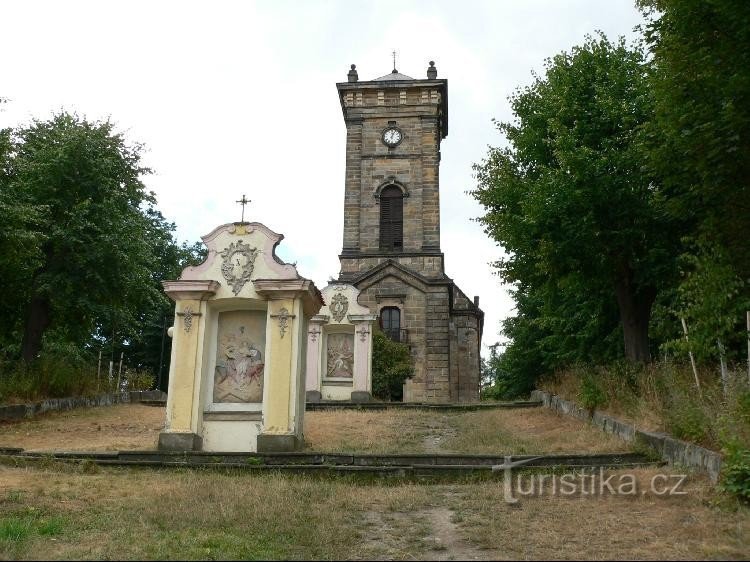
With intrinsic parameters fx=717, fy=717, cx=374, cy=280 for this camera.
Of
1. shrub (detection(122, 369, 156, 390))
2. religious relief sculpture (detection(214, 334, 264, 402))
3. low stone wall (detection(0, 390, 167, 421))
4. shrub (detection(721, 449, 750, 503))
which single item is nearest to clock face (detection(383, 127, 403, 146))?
shrub (detection(122, 369, 156, 390))

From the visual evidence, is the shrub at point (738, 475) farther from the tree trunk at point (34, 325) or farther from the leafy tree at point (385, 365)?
the leafy tree at point (385, 365)

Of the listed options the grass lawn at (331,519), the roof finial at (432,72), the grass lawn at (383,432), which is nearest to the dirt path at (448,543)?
the grass lawn at (331,519)

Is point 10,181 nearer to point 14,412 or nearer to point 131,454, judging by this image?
point 14,412

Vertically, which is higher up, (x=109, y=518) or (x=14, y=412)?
(x=14, y=412)

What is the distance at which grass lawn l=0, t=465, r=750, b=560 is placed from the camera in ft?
20.0

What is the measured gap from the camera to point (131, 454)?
1152 cm

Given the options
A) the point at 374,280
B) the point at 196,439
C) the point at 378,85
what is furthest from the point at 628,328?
the point at 378,85

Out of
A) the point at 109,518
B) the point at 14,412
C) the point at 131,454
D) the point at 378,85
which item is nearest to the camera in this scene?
the point at 109,518

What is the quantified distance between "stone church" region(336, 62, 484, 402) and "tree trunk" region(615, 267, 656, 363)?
18199 mm

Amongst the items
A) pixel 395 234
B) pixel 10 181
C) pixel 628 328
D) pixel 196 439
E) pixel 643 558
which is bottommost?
pixel 643 558

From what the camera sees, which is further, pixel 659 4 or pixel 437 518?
pixel 659 4

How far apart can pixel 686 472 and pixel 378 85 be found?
34.3 m

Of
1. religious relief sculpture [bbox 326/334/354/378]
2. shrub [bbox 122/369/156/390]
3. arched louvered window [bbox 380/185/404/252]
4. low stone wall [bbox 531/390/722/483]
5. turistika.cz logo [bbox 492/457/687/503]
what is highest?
arched louvered window [bbox 380/185/404/252]

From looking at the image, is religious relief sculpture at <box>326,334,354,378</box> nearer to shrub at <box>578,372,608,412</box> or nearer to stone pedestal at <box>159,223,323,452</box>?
shrub at <box>578,372,608,412</box>
